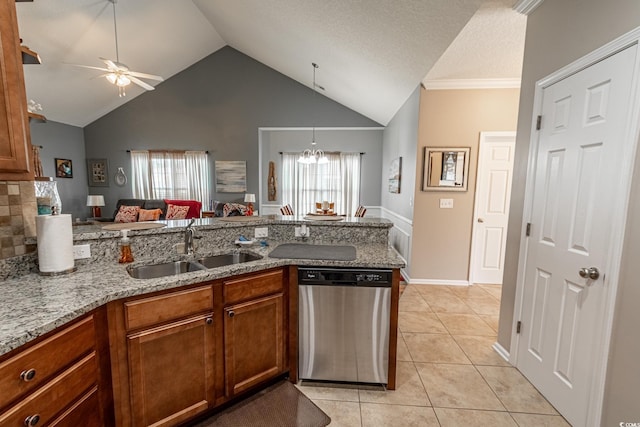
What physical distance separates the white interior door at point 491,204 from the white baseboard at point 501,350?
1.47 metres

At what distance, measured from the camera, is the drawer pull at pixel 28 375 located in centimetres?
88

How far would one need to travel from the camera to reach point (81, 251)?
5.16 ft

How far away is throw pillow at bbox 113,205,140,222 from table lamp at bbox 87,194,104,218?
70cm

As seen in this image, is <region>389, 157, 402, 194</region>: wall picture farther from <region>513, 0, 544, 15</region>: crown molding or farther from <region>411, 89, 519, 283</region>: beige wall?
<region>513, 0, 544, 15</region>: crown molding

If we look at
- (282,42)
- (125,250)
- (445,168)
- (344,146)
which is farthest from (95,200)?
(445,168)

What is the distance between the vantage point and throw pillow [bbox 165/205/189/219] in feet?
18.0

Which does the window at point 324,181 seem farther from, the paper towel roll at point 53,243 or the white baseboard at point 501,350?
the paper towel roll at point 53,243

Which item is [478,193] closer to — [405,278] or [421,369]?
[405,278]

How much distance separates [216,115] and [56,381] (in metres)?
6.19

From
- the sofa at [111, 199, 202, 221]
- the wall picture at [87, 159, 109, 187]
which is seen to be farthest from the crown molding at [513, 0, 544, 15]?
the wall picture at [87, 159, 109, 187]

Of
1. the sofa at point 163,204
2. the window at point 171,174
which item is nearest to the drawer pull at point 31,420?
the sofa at point 163,204

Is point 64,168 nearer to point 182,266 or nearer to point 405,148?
point 182,266

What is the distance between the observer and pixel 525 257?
6.42ft

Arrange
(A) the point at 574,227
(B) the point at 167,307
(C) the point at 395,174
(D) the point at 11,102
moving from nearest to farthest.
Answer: (D) the point at 11,102, (B) the point at 167,307, (A) the point at 574,227, (C) the point at 395,174
